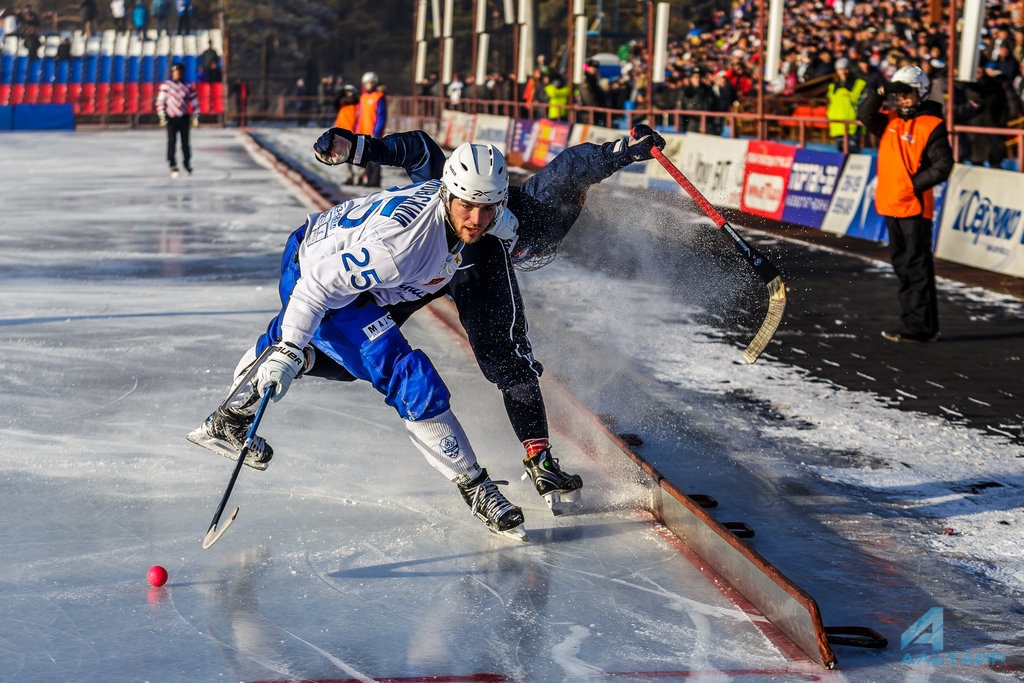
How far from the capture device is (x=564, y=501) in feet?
16.3

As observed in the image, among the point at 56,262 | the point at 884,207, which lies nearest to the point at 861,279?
the point at 884,207

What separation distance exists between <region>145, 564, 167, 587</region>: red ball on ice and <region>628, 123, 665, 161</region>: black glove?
88.4 inches

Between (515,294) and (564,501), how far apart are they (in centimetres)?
82

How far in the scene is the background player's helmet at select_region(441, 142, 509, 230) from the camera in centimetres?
423

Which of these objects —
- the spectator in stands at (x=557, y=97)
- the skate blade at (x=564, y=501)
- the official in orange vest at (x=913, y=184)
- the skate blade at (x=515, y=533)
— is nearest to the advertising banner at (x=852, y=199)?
the official in orange vest at (x=913, y=184)

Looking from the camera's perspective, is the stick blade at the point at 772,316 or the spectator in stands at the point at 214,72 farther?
the spectator in stands at the point at 214,72

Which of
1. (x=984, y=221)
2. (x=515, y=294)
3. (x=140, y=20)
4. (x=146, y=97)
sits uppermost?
(x=140, y=20)

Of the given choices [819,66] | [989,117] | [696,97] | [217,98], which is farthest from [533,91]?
[217,98]

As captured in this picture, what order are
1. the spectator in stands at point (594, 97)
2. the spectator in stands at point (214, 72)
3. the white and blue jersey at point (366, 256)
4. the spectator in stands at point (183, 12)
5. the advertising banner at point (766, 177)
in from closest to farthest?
the white and blue jersey at point (366, 256)
the advertising banner at point (766, 177)
the spectator in stands at point (594, 97)
the spectator in stands at point (214, 72)
the spectator in stands at point (183, 12)

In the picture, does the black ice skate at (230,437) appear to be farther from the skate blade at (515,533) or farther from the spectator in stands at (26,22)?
the spectator in stands at (26,22)

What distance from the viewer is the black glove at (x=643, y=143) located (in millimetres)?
4836

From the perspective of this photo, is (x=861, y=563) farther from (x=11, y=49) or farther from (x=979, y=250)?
(x=11, y=49)

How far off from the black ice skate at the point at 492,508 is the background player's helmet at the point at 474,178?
1.03m

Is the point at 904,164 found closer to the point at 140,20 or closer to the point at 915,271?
the point at 915,271
